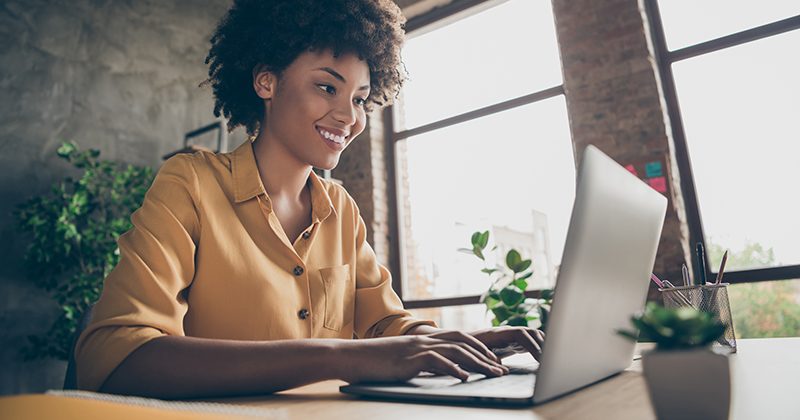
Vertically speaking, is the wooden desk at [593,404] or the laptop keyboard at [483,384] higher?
the laptop keyboard at [483,384]

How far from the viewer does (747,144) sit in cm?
287

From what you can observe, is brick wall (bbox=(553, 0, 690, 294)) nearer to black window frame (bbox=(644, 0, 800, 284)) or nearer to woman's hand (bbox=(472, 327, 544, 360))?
black window frame (bbox=(644, 0, 800, 284))

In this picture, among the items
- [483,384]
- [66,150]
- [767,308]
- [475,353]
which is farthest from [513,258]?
[66,150]

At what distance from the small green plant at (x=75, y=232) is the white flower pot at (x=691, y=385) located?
367 cm

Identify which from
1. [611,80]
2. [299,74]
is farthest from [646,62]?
[299,74]

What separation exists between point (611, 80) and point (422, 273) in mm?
1932

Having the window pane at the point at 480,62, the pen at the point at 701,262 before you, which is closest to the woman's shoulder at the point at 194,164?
the pen at the point at 701,262

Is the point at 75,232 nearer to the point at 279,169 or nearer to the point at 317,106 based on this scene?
the point at 279,169

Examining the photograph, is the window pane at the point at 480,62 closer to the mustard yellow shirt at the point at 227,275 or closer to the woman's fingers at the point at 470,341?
the mustard yellow shirt at the point at 227,275

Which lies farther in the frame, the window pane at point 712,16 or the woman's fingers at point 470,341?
the window pane at point 712,16

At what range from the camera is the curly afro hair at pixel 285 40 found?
55.4 inches

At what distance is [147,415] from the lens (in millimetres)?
437

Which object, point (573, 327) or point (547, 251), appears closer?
point (573, 327)

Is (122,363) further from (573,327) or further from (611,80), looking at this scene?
(611,80)
